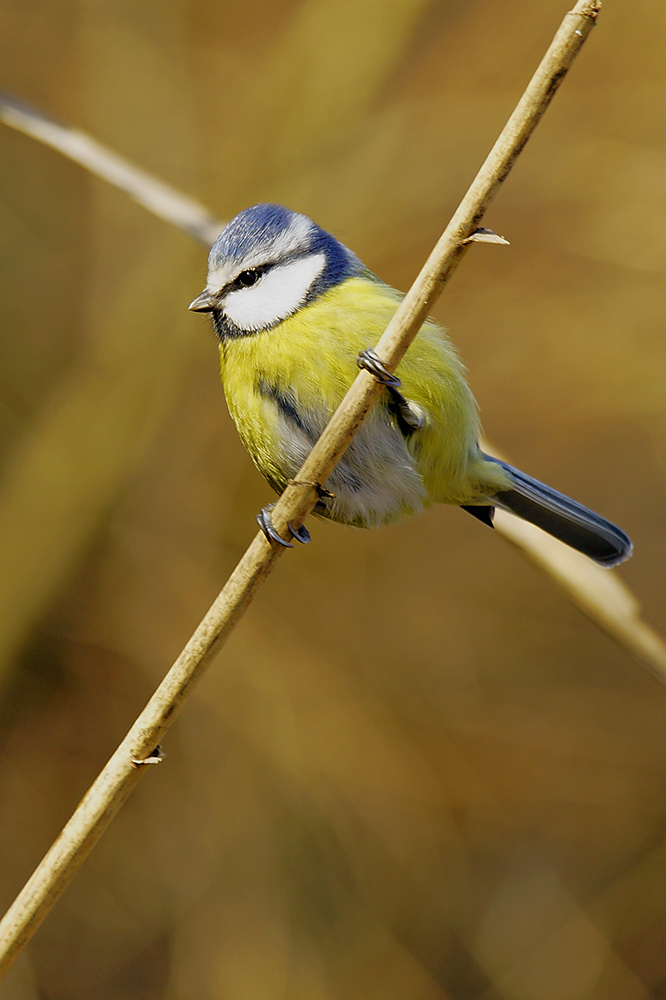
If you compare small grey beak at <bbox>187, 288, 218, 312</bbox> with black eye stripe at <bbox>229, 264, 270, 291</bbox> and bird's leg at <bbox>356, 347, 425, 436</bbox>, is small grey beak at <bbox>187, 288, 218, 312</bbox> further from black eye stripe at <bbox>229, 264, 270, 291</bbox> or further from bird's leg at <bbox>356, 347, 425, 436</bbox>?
bird's leg at <bbox>356, 347, 425, 436</bbox>

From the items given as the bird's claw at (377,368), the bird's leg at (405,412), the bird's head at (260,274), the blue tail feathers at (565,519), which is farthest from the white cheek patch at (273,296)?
the blue tail feathers at (565,519)

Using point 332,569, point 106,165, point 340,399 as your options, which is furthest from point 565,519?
point 332,569

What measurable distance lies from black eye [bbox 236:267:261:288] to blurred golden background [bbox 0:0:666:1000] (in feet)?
3.25

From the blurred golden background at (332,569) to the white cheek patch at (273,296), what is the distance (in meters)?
0.99

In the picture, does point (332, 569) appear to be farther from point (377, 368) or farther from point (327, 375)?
point (377, 368)

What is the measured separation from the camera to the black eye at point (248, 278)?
152 cm

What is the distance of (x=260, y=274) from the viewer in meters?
1.53

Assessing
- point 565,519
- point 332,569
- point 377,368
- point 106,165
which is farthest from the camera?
point 332,569

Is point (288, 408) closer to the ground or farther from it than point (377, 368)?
closer to the ground

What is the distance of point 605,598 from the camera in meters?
1.16

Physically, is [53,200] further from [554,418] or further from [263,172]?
[554,418]

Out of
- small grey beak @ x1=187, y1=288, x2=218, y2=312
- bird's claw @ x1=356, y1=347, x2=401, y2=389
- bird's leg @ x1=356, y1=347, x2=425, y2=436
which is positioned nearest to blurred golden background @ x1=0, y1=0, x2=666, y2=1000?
small grey beak @ x1=187, y1=288, x2=218, y2=312

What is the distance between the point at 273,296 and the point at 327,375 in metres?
0.23

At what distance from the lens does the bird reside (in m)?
1.41
